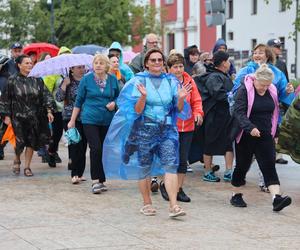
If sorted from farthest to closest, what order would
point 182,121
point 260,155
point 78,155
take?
point 78,155 → point 182,121 → point 260,155

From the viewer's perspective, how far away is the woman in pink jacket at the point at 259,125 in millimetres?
8305

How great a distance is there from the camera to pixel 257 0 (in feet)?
177

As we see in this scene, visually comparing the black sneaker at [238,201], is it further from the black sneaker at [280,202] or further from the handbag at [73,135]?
the handbag at [73,135]

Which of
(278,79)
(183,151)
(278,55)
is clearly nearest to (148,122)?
(183,151)

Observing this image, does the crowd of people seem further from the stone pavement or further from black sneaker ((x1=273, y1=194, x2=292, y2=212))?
the stone pavement

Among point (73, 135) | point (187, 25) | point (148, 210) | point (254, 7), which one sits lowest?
point (148, 210)

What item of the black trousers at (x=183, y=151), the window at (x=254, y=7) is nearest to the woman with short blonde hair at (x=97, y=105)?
the black trousers at (x=183, y=151)

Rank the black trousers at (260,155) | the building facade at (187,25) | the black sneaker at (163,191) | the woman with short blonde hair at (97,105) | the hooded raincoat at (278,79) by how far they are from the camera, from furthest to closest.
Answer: the building facade at (187,25) < the hooded raincoat at (278,79) < the woman with short blonde hair at (97,105) < the black sneaker at (163,191) < the black trousers at (260,155)

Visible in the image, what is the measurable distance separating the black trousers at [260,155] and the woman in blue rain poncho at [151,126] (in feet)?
2.93

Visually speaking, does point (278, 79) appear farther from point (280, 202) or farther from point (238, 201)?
point (280, 202)

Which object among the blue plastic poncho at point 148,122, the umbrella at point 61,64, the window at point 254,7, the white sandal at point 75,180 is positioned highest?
the window at point 254,7

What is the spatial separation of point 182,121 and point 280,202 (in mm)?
1506

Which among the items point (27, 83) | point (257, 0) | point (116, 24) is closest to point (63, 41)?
point (116, 24)

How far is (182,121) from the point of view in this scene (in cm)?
895
